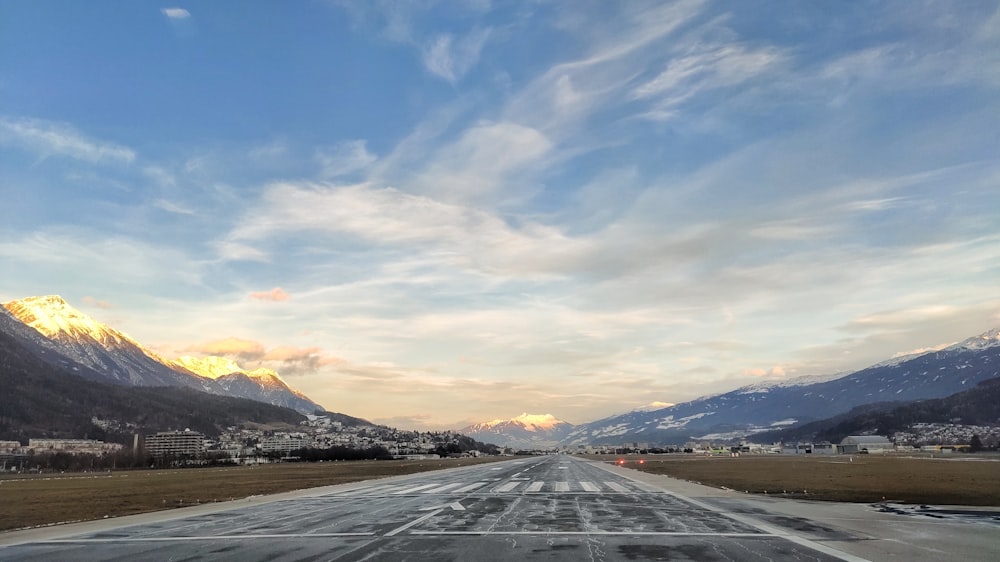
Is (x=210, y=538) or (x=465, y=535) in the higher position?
(x=210, y=538)

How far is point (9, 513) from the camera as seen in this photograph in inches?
1346

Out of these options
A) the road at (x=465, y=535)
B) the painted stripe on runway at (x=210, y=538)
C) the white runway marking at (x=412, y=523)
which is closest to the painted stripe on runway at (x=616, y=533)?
the road at (x=465, y=535)

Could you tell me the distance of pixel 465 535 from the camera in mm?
20234

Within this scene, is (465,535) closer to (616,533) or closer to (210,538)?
(616,533)

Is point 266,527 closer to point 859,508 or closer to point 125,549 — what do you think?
point 125,549

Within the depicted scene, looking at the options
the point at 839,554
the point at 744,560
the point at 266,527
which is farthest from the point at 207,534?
the point at 839,554

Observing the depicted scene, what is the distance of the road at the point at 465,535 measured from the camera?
16828 millimetres

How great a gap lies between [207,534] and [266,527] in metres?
2.25

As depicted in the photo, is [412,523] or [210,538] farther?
[412,523]

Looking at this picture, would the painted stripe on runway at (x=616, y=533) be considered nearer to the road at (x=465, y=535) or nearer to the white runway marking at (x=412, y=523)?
the road at (x=465, y=535)

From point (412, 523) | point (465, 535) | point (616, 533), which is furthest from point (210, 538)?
point (616, 533)

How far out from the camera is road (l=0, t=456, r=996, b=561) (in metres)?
16.8

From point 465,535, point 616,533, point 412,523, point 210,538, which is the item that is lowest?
point 616,533

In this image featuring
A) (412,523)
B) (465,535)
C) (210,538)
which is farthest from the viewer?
(412,523)
